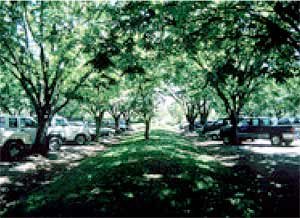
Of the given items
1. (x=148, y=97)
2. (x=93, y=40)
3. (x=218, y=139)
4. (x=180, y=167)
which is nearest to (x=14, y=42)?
(x=93, y=40)

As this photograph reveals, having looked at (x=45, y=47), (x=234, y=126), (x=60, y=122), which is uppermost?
(x=45, y=47)

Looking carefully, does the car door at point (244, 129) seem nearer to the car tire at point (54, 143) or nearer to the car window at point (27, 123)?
the car tire at point (54, 143)

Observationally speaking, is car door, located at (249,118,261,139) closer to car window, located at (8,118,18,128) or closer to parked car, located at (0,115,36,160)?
parked car, located at (0,115,36,160)

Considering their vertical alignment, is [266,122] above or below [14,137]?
above

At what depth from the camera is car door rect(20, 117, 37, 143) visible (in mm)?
19786

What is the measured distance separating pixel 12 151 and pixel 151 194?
11.4m

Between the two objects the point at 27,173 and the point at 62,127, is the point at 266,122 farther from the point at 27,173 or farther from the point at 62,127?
the point at 27,173

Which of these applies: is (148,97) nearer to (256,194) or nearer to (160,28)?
(160,28)

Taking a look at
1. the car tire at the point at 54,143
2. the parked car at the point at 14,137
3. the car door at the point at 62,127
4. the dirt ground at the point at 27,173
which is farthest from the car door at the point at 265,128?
the parked car at the point at 14,137

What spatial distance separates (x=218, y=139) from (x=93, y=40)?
21315 millimetres

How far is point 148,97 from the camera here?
2903 cm

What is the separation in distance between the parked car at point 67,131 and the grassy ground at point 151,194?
14.3 metres

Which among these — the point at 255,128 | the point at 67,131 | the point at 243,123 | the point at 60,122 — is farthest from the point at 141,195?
the point at 243,123

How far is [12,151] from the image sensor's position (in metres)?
18.1
